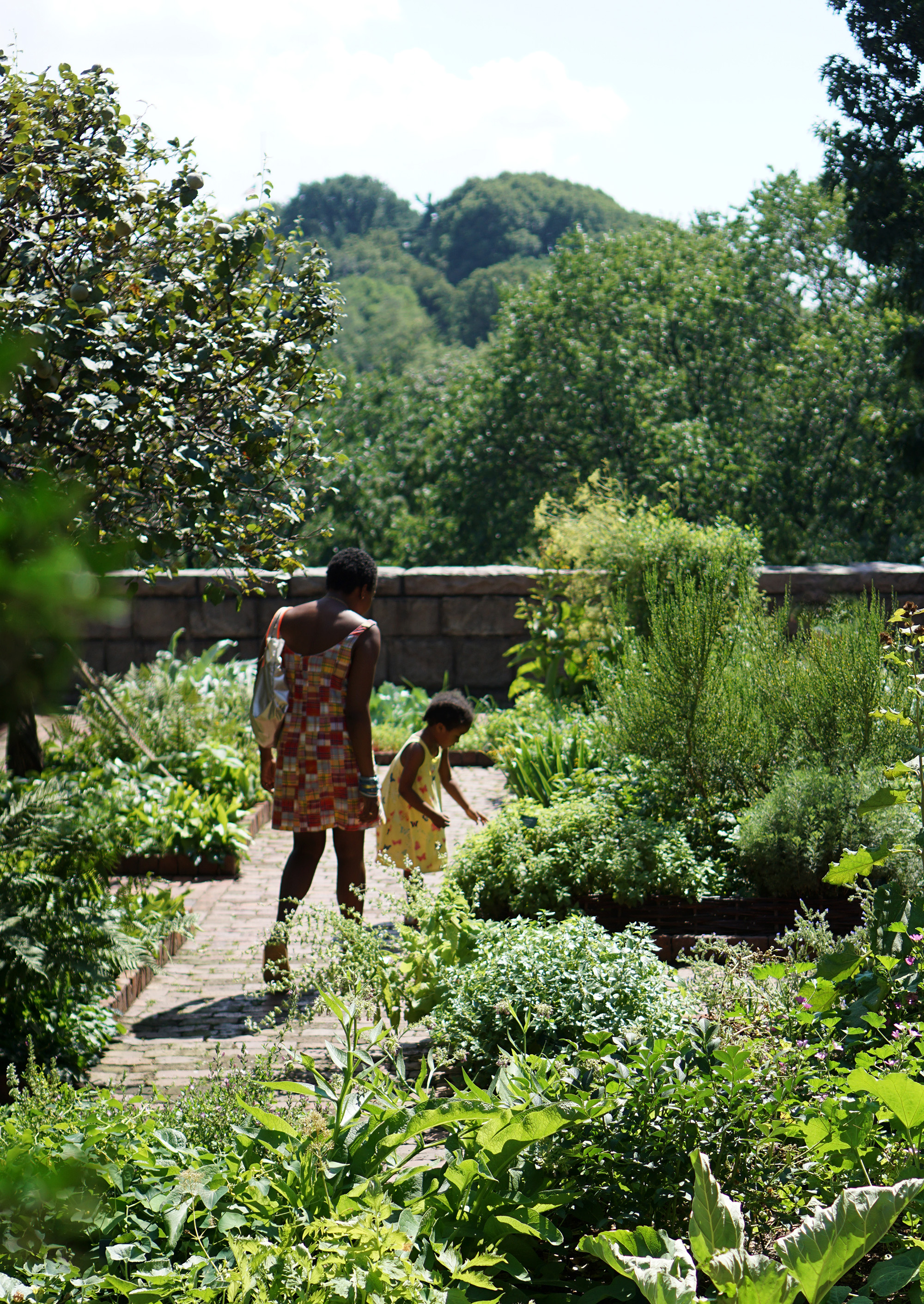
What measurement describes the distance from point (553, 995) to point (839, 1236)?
137 cm

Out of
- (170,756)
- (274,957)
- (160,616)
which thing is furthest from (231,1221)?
(160,616)

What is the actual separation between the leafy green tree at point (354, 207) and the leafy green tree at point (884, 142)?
91738 mm

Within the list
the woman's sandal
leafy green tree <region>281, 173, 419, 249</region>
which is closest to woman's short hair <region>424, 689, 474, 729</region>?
the woman's sandal

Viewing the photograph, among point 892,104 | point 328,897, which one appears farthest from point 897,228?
point 328,897

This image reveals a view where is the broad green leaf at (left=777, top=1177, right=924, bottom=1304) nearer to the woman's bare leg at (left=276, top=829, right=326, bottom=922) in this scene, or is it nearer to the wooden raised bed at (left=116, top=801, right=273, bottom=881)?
the woman's bare leg at (left=276, top=829, right=326, bottom=922)

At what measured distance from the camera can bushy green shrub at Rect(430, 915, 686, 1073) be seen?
3.10 metres

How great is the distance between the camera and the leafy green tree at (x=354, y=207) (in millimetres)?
98250

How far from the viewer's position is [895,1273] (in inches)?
77.5

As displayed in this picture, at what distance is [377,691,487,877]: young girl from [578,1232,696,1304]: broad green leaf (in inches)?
123

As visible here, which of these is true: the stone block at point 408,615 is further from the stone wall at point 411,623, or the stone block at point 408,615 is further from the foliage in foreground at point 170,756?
the foliage in foreground at point 170,756

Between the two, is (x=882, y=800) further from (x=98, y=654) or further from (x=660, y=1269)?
(x=98, y=654)

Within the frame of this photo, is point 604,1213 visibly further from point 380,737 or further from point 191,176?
point 380,737

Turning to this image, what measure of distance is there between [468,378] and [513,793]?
1764 centimetres

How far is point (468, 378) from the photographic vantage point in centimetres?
2320
